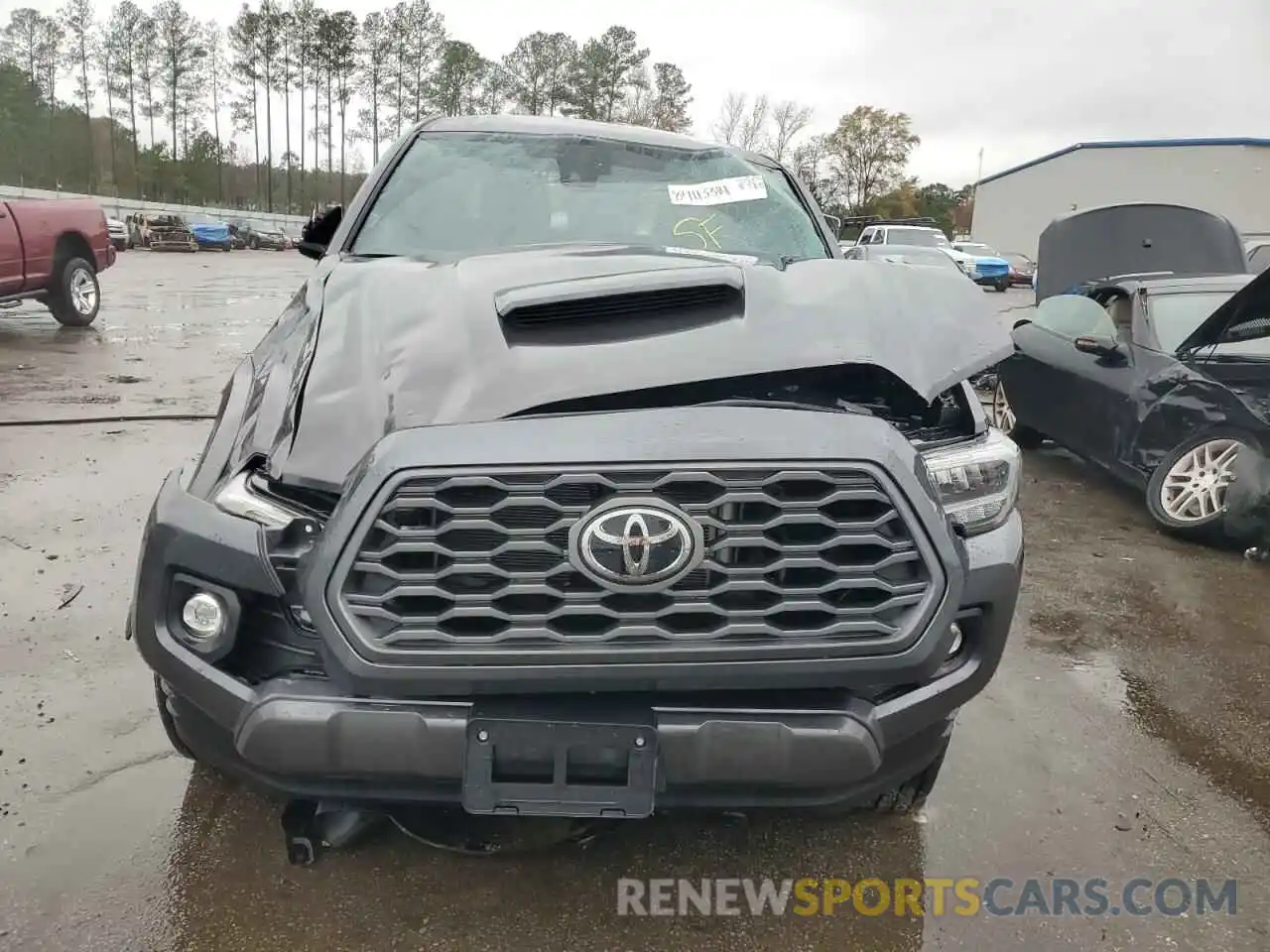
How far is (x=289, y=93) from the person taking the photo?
227 ft

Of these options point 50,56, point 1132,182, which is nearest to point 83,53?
point 50,56

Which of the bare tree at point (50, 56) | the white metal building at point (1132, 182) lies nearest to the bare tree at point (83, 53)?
the bare tree at point (50, 56)

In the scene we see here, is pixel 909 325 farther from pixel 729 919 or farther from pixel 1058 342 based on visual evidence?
pixel 1058 342

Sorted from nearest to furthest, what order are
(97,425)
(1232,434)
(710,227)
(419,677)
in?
(419,677) → (710,227) → (1232,434) → (97,425)

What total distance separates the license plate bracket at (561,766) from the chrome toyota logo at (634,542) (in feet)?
0.98

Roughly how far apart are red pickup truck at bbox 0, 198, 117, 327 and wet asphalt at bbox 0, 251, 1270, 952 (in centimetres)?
707

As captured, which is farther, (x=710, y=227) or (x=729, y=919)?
(x=710, y=227)

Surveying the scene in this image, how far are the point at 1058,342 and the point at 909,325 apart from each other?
4.91 metres

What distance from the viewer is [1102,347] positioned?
19.8 ft

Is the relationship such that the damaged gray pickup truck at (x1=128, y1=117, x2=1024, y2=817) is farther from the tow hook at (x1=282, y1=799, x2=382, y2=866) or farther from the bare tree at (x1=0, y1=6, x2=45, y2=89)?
the bare tree at (x1=0, y1=6, x2=45, y2=89)

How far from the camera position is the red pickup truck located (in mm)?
10117

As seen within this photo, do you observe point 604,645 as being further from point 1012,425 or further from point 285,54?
point 285,54

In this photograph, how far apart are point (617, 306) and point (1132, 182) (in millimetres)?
52324

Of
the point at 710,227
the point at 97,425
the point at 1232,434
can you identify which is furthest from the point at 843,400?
the point at 97,425
